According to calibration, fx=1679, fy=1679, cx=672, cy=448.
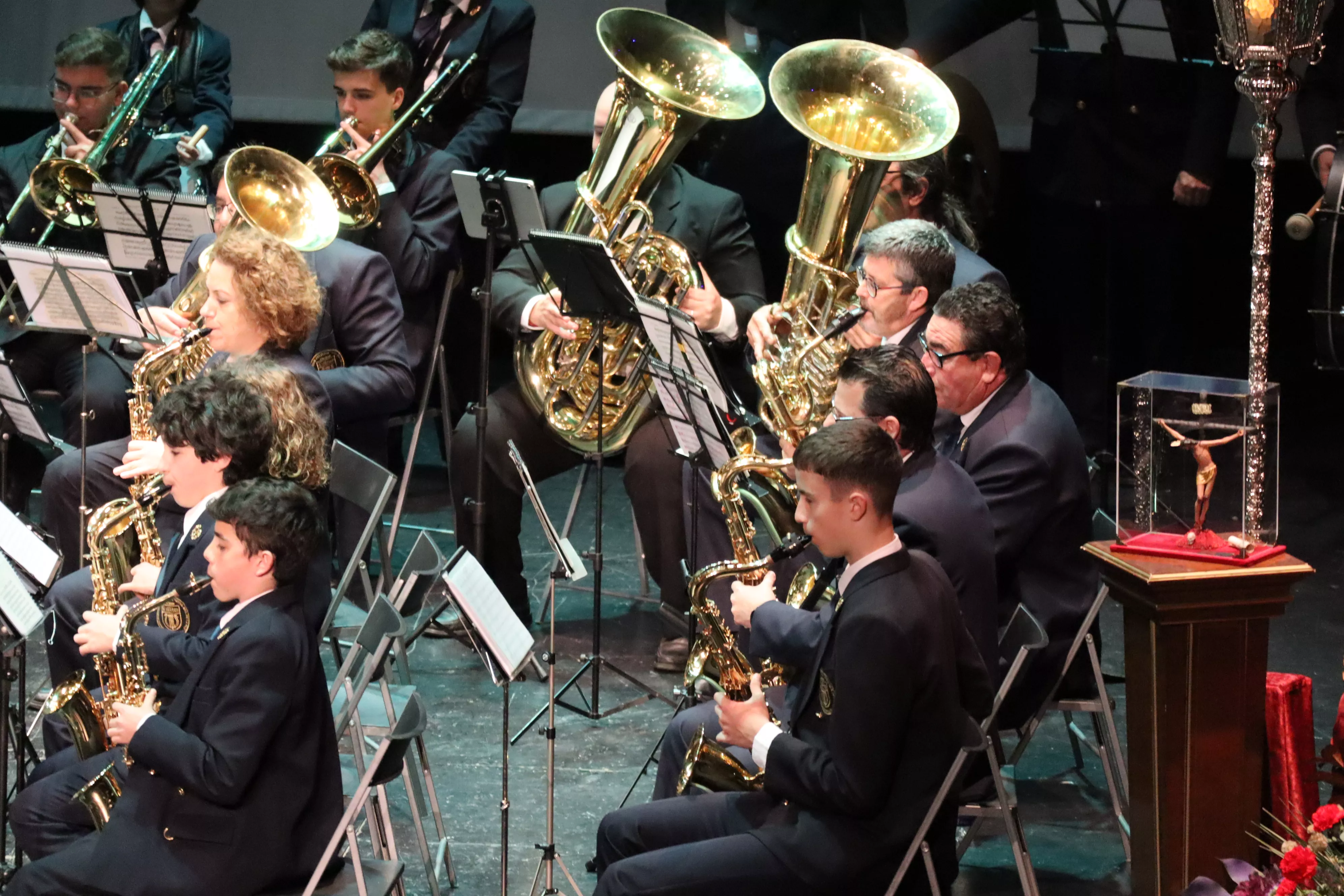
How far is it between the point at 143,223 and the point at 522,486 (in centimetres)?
153

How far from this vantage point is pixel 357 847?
293cm

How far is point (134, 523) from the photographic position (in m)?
3.87

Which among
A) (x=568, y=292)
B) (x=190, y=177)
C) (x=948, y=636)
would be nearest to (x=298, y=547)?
(x=948, y=636)

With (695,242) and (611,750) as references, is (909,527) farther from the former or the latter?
(695,242)

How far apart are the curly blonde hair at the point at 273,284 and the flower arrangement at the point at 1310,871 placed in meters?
2.75

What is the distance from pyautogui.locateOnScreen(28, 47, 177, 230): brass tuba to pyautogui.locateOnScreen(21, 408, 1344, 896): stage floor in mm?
1694

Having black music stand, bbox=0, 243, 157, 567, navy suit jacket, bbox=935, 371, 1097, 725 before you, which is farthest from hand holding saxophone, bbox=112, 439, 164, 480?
navy suit jacket, bbox=935, 371, 1097, 725

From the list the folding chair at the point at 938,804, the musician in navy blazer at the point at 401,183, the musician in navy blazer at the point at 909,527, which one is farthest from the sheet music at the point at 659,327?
the musician in navy blazer at the point at 401,183

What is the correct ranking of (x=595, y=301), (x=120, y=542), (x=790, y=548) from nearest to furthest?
(x=790, y=548)
(x=120, y=542)
(x=595, y=301)

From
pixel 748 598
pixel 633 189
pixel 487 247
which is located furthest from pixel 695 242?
pixel 748 598

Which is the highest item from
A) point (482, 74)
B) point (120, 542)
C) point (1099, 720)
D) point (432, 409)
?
Result: point (482, 74)

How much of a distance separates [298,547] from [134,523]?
91cm

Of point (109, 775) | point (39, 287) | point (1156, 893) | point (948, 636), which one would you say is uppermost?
point (39, 287)

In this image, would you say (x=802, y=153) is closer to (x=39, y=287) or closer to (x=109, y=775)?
(x=39, y=287)
